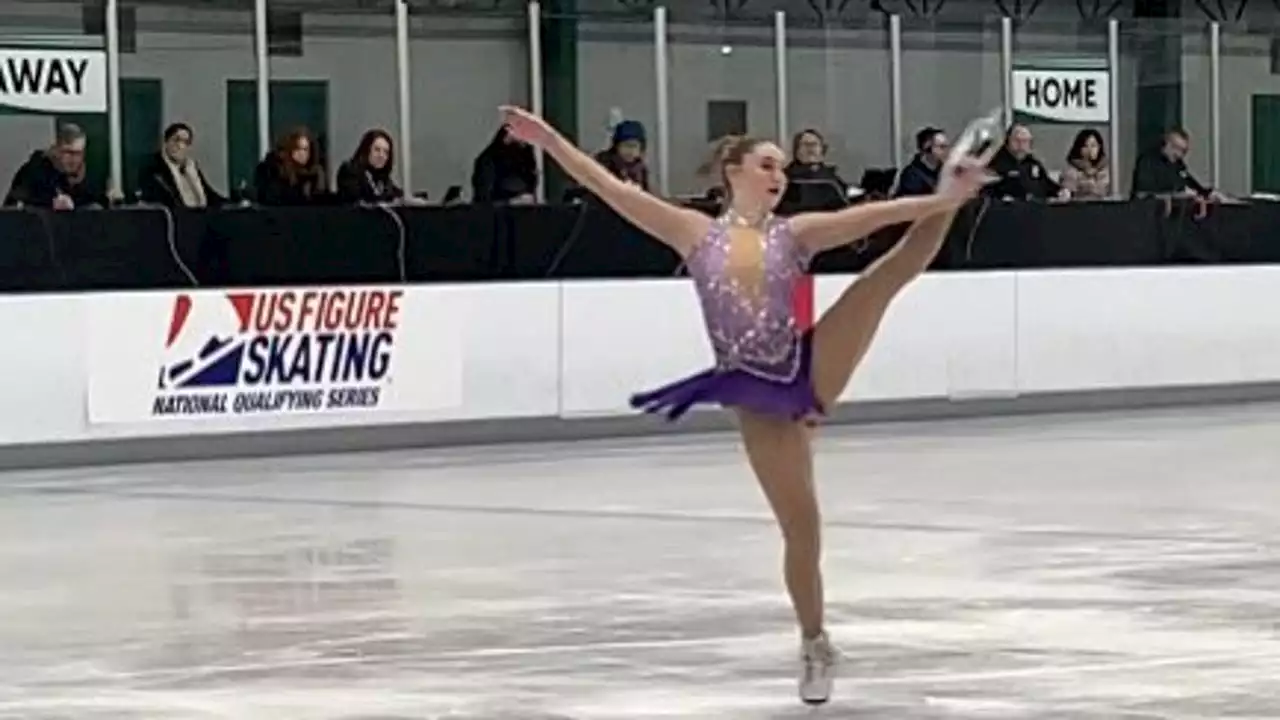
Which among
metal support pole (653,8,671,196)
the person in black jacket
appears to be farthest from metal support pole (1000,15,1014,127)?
metal support pole (653,8,671,196)

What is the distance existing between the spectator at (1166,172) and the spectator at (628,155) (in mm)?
4049

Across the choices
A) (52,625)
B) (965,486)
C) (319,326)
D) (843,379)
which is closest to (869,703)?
(843,379)

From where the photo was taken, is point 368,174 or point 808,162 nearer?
point 368,174

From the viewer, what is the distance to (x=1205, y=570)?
34.7ft

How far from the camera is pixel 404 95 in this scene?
18.5m

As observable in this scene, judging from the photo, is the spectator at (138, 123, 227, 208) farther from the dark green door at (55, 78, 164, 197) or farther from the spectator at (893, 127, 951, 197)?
the spectator at (893, 127, 951, 197)

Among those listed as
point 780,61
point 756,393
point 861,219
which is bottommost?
point 756,393

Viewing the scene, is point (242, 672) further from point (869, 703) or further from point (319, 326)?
point (319, 326)

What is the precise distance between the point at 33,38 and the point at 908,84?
252 inches

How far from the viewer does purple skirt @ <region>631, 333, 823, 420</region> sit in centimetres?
757

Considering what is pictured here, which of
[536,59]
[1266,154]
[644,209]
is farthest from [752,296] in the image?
[1266,154]

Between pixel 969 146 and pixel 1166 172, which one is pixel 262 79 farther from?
pixel 969 146

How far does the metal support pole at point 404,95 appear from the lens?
722 inches

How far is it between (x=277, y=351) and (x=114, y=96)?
6.10ft
